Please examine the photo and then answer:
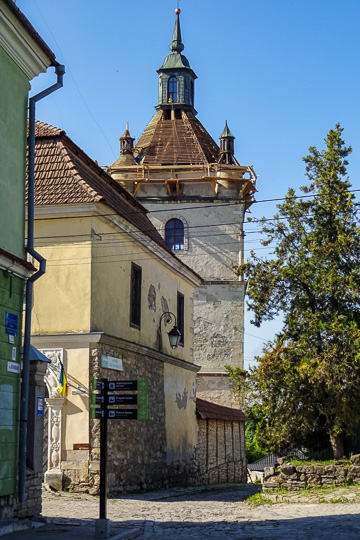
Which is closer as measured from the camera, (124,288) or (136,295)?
(124,288)

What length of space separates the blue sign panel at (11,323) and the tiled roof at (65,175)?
705 cm

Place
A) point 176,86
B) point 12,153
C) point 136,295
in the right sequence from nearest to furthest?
1. point 12,153
2. point 136,295
3. point 176,86

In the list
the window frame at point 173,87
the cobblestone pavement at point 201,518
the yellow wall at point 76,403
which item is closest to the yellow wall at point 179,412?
the cobblestone pavement at point 201,518

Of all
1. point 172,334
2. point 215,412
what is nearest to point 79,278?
point 172,334

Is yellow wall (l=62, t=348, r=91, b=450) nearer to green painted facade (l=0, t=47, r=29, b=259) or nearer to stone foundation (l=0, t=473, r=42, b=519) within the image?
stone foundation (l=0, t=473, r=42, b=519)

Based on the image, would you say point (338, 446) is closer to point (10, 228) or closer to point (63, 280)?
point (63, 280)

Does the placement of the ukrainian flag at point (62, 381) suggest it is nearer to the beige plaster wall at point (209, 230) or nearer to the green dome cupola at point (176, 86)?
the beige plaster wall at point (209, 230)

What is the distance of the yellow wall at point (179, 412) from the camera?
25.4m

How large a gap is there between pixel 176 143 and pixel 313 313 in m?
23.0

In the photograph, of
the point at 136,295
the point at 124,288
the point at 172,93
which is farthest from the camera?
the point at 172,93

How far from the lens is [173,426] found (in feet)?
84.5

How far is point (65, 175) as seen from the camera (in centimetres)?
2031

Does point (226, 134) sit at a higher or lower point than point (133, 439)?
higher

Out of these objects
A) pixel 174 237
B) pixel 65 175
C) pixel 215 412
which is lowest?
pixel 215 412
